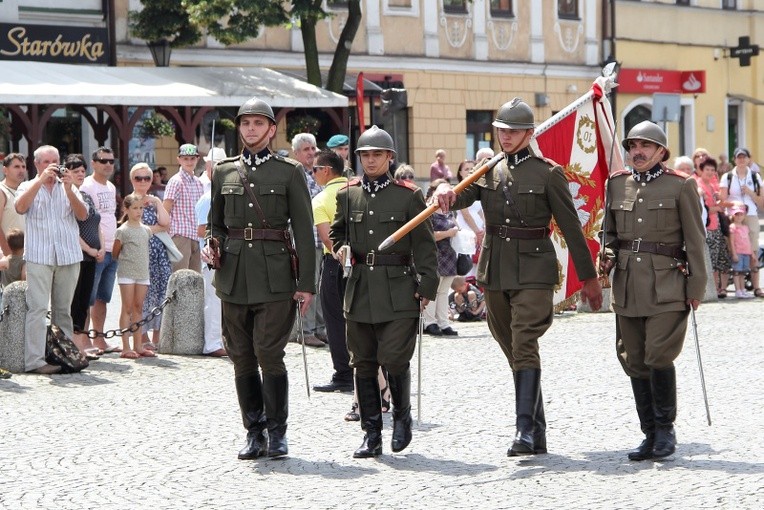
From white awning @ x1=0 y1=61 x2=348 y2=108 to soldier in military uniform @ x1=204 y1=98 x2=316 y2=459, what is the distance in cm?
1712

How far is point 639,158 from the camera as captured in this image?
9.27 m

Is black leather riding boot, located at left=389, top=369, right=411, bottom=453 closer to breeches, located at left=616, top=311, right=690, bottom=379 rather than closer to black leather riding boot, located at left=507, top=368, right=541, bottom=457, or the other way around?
black leather riding boot, located at left=507, top=368, right=541, bottom=457

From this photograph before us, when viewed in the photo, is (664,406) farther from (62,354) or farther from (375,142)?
(62,354)

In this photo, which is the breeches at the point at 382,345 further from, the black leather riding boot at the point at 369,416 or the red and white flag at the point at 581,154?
the red and white flag at the point at 581,154

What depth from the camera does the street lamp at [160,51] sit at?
31.5 meters

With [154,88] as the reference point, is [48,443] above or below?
below

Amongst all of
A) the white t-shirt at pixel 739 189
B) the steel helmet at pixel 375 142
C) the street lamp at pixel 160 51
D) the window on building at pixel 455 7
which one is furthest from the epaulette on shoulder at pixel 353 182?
the window on building at pixel 455 7

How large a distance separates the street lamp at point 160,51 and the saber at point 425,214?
22752mm

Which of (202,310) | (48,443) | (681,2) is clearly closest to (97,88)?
(202,310)

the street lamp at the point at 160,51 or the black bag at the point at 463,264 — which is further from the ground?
the street lamp at the point at 160,51

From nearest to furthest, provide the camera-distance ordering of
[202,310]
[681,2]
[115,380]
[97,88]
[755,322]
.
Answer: [115,380]
[202,310]
[755,322]
[97,88]
[681,2]

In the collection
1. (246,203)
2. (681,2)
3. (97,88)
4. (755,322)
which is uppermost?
(681,2)

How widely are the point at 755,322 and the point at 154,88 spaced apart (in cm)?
1407

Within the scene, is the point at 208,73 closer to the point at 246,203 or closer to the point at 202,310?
the point at 202,310
